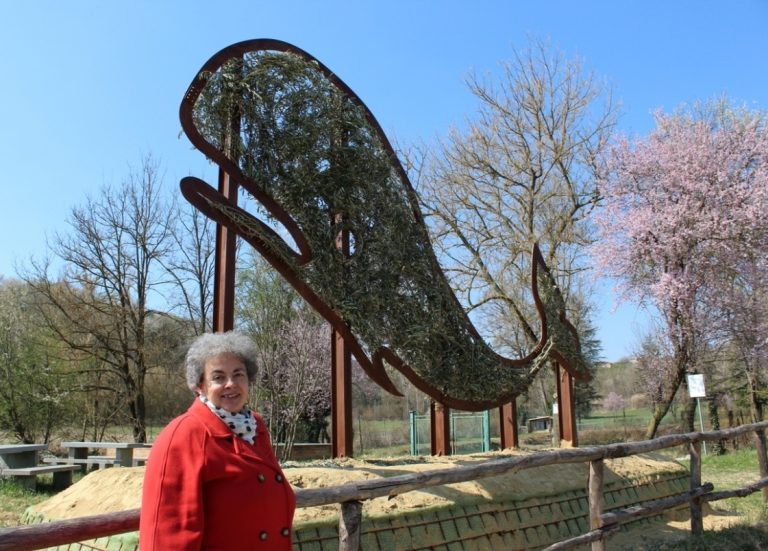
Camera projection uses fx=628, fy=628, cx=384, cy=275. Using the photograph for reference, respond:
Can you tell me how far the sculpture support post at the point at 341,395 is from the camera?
19.6 feet

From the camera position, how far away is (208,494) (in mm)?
1812

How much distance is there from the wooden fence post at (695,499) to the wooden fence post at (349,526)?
4.12 meters

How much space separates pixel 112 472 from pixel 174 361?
498 inches

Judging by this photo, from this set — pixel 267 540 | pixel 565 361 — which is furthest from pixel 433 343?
pixel 267 540

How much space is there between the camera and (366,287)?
596 cm

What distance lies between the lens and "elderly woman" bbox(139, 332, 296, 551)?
5.69 feet

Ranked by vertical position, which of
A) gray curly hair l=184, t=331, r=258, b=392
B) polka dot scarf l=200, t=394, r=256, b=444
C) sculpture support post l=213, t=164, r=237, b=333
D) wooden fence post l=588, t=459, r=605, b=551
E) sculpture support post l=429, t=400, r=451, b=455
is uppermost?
sculpture support post l=213, t=164, r=237, b=333

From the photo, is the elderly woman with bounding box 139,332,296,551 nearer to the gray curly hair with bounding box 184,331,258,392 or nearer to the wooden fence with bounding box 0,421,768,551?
the gray curly hair with bounding box 184,331,258,392

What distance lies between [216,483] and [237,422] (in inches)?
9.2

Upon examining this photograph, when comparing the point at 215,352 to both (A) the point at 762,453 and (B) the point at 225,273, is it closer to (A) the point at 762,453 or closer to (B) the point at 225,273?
(B) the point at 225,273

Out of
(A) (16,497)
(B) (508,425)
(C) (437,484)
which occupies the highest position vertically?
(B) (508,425)

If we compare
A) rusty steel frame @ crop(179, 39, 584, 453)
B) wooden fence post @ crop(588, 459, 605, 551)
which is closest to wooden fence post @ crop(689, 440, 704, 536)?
wooden fence post @ crop(588, 459, 605, 551)

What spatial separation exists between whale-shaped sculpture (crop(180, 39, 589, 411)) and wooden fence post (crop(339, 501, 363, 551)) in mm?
2525

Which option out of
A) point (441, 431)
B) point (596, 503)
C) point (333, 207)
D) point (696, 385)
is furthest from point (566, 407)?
point (696, 385)
